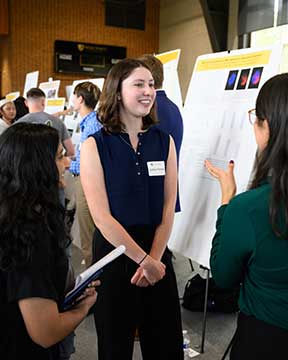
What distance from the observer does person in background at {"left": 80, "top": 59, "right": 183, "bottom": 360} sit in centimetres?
149

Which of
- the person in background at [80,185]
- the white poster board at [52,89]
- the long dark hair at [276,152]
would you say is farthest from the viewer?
the white poster board at [52,89]

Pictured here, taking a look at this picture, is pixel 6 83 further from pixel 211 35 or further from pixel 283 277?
pixel 283 277

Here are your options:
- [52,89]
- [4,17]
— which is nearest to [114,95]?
[52,89]

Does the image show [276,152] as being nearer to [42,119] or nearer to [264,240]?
[264,240]

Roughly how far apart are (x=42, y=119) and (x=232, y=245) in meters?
3.00

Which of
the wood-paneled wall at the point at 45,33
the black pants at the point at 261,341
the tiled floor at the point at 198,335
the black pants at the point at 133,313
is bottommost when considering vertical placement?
the tiled floor at the point at 198,335

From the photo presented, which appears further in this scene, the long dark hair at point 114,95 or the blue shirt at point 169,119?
the blue shirt at point 169,119

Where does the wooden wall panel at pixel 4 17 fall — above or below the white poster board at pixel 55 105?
above

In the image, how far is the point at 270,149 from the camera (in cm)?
100

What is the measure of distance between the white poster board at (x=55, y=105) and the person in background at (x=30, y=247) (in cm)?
525

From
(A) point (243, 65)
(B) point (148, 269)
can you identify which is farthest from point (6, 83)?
(B) point (148, 269)

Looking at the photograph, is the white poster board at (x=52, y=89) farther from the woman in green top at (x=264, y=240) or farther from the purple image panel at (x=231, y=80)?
the woman in green top at (x=264, y=240)

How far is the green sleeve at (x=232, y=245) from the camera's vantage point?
995 mm

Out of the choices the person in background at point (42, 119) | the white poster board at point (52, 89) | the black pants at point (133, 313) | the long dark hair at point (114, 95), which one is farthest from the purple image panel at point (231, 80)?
the white poster board at point (52, 89)
